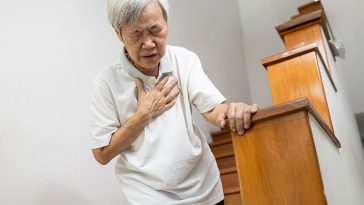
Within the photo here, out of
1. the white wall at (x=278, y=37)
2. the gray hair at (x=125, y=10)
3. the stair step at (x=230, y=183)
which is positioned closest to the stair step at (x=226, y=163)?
the stair step at (x=230, y=183)

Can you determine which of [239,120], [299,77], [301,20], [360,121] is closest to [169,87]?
[239,120]

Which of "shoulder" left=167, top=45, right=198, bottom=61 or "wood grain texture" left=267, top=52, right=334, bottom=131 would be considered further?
"wood grain texture" left=267, top=52, right=334, bottom=131

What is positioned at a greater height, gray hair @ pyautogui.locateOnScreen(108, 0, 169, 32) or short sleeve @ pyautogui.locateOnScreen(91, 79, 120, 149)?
gray hair @ pyautogui.locateOnScreen(108, 0, 169, 32)

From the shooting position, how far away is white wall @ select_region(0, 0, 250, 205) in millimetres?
1521

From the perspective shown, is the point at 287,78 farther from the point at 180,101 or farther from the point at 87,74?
the point at 87,74

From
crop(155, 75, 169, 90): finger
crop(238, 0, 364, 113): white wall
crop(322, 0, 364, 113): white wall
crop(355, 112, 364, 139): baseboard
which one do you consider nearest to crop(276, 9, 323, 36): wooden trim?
crop(155, 75, 169, 90): finger

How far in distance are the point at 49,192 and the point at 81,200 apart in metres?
0.19

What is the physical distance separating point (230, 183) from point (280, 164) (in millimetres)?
1773

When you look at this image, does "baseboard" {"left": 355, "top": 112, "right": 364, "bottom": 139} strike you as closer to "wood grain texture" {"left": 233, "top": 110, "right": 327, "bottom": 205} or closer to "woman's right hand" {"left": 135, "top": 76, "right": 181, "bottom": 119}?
"woman's right hand" {"left": 135, "top": 76, "right": 181, "bottom": 119}

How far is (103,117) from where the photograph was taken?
1.08m

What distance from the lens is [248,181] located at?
0.80 m

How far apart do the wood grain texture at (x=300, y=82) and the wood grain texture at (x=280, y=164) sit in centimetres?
71

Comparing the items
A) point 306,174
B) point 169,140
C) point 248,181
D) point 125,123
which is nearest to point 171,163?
point 169,140

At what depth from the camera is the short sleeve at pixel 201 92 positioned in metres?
1.09
